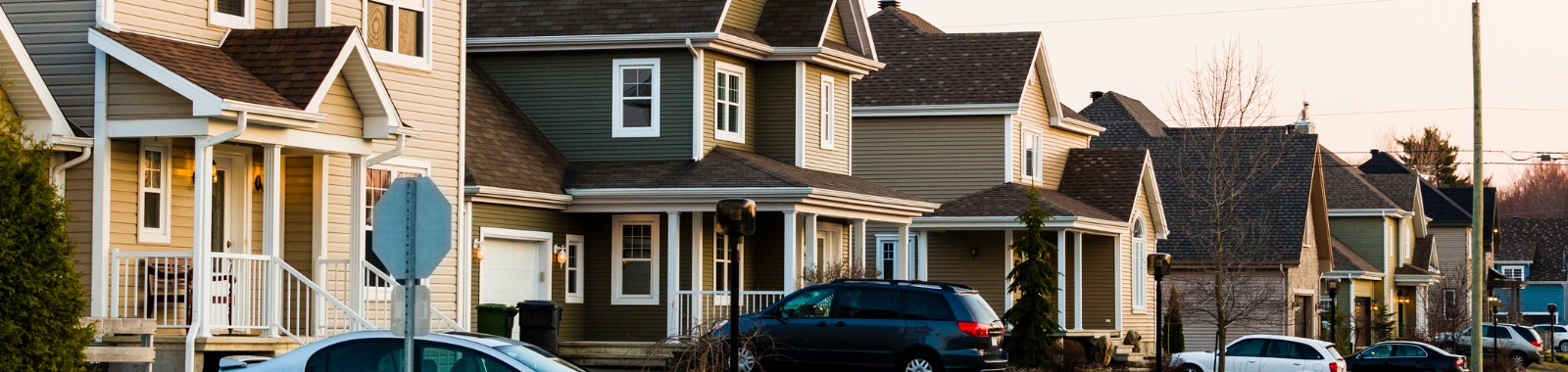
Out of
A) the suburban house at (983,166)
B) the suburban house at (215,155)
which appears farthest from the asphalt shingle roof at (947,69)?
the suburban house at (215,155)

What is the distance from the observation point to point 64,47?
728 inches

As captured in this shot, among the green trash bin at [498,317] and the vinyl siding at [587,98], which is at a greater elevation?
the vinyl siding at [587,98]

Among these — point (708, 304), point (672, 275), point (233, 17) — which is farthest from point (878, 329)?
point (233, 17)

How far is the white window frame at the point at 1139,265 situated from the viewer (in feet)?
143

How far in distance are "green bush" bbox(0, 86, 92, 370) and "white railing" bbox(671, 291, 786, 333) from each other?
13476mm

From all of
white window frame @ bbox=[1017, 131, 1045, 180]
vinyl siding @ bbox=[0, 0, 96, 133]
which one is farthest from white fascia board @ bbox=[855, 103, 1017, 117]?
vinyl siding @ bbox=[0, 0, 96, 133]

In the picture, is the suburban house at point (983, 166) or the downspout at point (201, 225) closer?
the downspout at point (201, 225)

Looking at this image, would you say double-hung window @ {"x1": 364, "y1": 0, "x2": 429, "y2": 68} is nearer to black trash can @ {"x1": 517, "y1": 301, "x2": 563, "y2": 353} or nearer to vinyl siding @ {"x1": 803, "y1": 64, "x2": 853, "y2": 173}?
black trash can @ {"x1": 517, "y1": 301, "x2": 563, "y2": 353}

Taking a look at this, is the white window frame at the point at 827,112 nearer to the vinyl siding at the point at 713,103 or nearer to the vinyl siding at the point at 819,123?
the vinyl siding at the point at 819,123

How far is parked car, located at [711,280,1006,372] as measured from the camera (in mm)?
22328

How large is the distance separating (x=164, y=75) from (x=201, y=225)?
1493 mm

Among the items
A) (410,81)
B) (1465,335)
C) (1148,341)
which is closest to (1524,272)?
(1465,335)

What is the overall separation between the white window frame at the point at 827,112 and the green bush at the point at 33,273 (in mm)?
18062

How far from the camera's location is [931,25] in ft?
148
